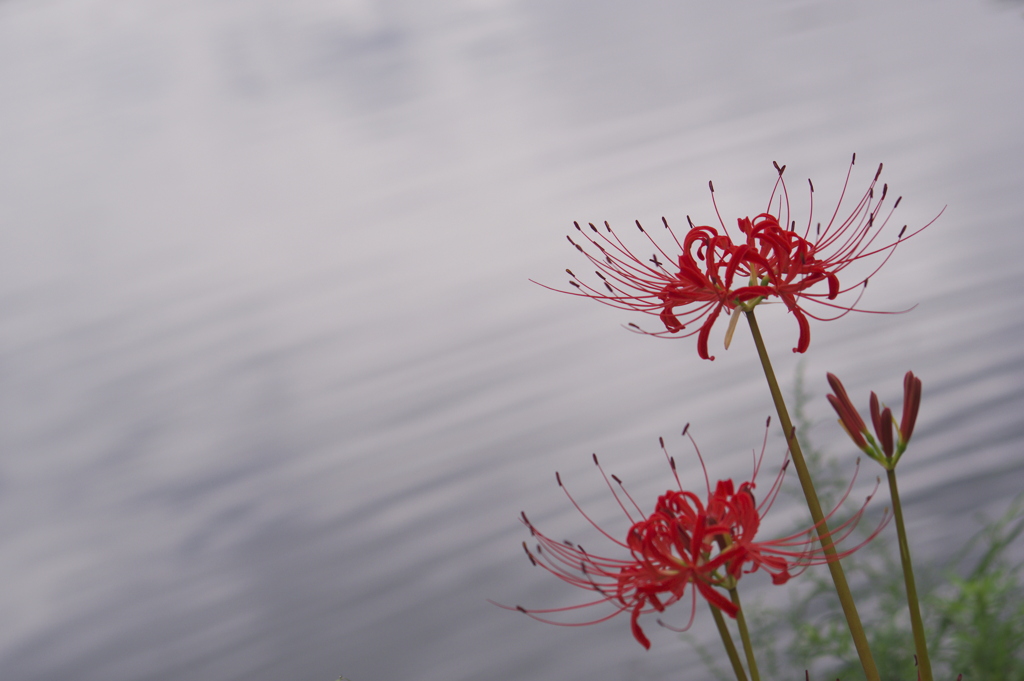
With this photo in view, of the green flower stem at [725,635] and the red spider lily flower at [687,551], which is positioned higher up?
the red spider lily flower at [687,551]

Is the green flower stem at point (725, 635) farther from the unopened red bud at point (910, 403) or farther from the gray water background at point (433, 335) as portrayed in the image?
the gray water background at point (433, 335)

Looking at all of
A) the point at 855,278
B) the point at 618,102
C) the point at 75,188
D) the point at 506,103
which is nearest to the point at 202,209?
the point at 75,188

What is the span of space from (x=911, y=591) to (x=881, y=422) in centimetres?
6

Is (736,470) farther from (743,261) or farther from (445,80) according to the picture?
(445,80)

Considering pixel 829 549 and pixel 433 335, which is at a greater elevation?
pixel 433 335

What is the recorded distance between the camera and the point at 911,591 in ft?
0.91

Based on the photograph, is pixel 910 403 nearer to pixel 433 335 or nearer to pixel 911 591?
pixel 911 591

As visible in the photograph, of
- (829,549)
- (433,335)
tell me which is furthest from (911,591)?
(433,335)

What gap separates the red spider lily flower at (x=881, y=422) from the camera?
0.88 ft

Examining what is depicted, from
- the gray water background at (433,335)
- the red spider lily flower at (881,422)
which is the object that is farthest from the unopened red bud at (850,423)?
the gray water background at (433,335)

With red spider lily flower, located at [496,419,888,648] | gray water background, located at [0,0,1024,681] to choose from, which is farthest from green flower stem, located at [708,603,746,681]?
gray water background, located at [0,0,1024,681]

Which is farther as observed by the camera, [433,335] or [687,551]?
[433,335]

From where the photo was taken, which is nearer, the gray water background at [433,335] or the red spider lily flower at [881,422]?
the red spider lily flower at [881,422]

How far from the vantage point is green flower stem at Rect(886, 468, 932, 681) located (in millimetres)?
258
